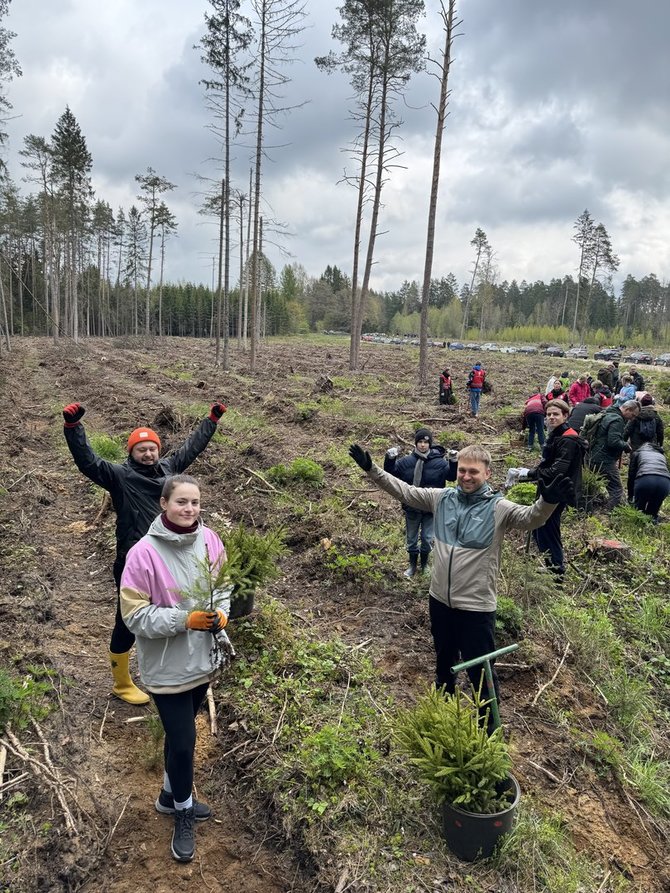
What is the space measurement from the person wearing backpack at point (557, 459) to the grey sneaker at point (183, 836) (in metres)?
4.05

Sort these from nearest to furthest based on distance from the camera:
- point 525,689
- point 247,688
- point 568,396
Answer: point 247,688 → point 525,689 → point 568,396

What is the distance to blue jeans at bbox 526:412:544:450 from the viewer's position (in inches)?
458

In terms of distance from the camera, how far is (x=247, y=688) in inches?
162

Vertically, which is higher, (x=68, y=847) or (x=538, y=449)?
(x=538, y=449)

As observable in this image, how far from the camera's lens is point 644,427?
8516 mm

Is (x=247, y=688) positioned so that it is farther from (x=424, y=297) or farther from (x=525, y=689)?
(x=424, y=297)

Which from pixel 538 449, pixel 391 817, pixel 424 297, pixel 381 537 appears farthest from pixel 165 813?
pixel 424 297

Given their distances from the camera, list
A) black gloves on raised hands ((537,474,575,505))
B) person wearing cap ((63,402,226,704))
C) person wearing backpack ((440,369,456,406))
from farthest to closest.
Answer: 1. person wearing backpack ((440,369,456,406))
2. person wearing cap ((63,402,226,704))
3. black gloves on raised hands ((537,474,575,505))

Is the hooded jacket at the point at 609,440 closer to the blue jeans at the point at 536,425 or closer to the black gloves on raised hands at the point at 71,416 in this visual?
the blue jeans at the point at 536,425

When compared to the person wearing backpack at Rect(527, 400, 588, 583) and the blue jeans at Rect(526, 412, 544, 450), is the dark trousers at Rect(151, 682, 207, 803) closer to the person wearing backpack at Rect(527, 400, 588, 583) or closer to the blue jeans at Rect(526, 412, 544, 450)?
the person wearing backpack at Rect(527, 400, 588, 583)

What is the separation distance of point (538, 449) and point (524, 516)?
9.28m

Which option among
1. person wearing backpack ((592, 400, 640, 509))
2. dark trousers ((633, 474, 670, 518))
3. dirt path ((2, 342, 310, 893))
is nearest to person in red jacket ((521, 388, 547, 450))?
person wearing backpack ((592, 400, 640, 509))

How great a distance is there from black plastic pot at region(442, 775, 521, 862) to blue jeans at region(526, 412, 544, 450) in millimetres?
9795

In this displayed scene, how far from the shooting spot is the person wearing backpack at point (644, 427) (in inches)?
335
